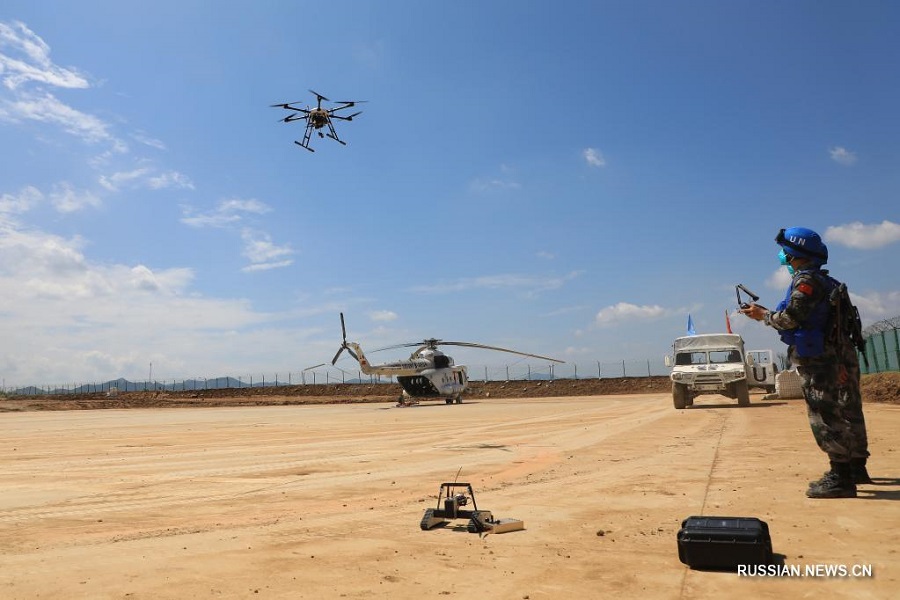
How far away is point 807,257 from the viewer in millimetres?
5715

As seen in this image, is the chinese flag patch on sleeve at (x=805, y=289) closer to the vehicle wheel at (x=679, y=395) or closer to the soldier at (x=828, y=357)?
the soldier at (x=828, y=357)

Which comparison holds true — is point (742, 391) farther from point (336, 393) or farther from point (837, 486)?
point (336, 393)

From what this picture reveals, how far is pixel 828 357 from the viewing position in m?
5.42

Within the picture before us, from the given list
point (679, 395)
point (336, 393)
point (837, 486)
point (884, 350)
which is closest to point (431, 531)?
point (837, 486)

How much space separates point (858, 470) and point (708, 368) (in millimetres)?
15784

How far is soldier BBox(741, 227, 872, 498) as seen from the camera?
5.34 metres

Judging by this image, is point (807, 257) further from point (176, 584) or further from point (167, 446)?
point (167, 446)

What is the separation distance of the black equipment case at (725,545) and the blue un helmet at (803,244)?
3160 mm

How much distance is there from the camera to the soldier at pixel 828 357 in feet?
17.5

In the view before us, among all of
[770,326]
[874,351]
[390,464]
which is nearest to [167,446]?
[390,464]

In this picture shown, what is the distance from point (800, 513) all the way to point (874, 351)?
Result: 28.9m

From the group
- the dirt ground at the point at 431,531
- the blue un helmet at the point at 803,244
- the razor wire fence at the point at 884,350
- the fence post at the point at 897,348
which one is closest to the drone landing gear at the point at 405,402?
the razor wire fence at the point at 884,350

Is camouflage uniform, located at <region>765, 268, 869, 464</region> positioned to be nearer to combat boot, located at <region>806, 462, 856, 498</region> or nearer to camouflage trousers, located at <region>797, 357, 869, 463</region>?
camouflage trousers, located at <region>797, 357, 869, 463</region>

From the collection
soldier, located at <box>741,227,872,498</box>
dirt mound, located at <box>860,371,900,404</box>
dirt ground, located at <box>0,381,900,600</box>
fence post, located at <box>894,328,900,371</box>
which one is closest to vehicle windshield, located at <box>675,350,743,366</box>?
dirt mound, located at <box>860,371,900,404</box>
